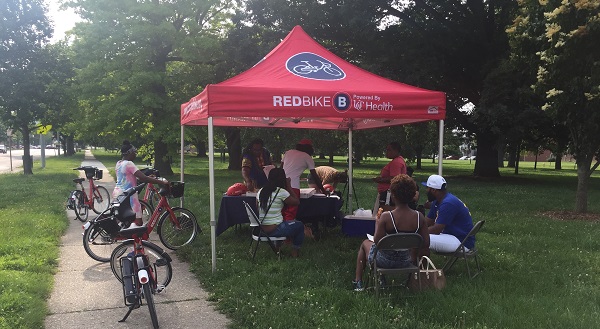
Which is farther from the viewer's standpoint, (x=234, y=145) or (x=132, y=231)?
(x=234, y=145)

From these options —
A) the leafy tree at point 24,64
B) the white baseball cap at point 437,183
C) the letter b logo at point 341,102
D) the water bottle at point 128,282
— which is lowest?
the water bottle at point 128,282

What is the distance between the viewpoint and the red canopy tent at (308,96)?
5996 mm

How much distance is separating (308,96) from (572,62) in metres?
7.58

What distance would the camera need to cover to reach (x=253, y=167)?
8281 mm

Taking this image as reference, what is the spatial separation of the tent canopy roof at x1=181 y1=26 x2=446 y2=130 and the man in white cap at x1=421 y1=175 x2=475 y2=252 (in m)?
1.35

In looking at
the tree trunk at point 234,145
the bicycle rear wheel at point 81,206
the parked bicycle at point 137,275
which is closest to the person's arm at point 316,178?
the parked bicycle at point 137,275

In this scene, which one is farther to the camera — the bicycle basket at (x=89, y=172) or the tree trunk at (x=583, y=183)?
the tree trunk at (x=583, y=183)

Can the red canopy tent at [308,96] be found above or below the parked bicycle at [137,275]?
above

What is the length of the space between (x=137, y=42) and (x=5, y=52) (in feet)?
20.9

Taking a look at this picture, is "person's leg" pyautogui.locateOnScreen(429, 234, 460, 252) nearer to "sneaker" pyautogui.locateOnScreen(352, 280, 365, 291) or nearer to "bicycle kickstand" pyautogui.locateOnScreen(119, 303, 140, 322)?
"sneaker" pyautogui.locateOnScreen(352, 280, 365, 291)

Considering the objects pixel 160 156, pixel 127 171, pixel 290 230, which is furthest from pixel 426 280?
pixel 160 156

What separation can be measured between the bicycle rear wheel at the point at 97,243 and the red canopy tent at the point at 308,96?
203 centimetres

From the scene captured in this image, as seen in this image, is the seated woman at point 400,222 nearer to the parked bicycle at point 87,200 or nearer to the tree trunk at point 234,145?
the parked bicycle at point 87,200

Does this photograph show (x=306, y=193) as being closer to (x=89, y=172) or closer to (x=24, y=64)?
(x=89, y=172)
